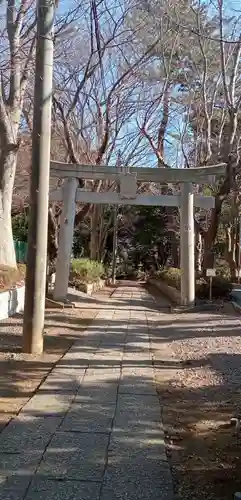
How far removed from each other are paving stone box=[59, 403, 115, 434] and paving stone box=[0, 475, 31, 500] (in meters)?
1.29

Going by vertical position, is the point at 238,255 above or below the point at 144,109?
below

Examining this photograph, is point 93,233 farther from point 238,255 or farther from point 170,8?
point 170,8

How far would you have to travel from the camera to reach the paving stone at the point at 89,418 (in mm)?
5395

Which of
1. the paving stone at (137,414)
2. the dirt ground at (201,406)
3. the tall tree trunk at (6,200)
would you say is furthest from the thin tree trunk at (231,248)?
the paving stone at (137,414)

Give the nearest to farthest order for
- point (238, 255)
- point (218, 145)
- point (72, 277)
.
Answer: point (218, 145) → point (72, 277) → point (238, 255)

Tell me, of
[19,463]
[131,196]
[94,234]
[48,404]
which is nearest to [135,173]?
[131,196]

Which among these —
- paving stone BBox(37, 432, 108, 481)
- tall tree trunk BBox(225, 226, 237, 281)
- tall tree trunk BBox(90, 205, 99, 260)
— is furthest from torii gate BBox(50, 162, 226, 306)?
tall tree trunk BBox(225, 226, 237, 281)

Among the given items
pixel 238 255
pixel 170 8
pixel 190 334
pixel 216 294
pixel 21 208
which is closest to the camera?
pixel 190 334

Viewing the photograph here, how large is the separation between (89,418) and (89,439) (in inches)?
27.7

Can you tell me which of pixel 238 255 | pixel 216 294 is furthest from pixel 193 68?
pixel 238 255

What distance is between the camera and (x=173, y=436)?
17.8ft

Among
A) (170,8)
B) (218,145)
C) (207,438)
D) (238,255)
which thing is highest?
(170,8)

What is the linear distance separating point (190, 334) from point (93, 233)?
2489 centimetres

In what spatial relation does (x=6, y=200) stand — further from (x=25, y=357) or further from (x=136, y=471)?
(x=136, y=471)
